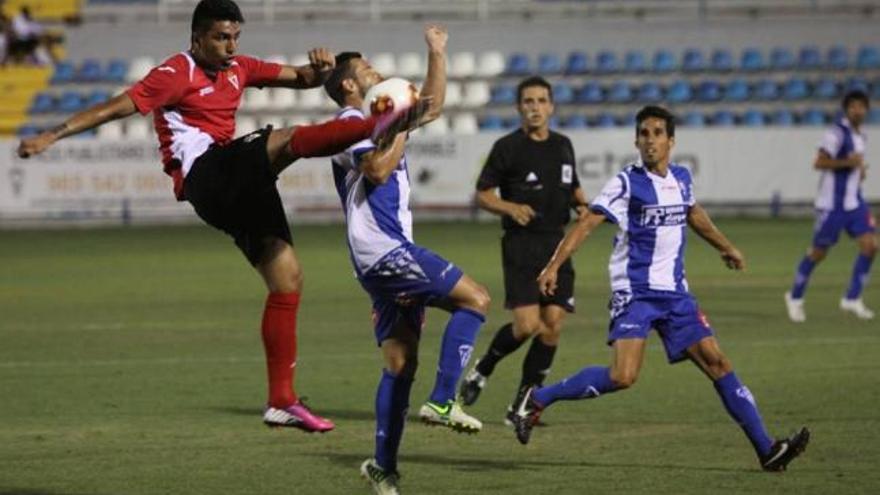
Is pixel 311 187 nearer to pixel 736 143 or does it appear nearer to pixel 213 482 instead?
pixel 736 143

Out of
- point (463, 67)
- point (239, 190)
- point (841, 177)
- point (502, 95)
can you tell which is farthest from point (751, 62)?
point (239, 190)

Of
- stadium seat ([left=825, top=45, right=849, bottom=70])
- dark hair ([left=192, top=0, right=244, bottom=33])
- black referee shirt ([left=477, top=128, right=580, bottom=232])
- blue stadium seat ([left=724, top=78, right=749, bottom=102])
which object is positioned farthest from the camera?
stadium seat ([left=825, top=45, right=849, bottom=70])

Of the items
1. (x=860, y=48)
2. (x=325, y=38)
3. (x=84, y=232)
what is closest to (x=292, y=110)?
(x=325, y=38)

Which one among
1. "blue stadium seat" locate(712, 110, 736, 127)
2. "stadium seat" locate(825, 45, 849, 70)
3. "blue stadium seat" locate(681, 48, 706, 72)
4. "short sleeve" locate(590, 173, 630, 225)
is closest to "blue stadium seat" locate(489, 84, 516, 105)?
"blue stadium seat" locate(681, 48, 706, 72)

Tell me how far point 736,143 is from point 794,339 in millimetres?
18065

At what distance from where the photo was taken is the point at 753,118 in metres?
37.8

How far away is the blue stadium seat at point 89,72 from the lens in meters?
38.6

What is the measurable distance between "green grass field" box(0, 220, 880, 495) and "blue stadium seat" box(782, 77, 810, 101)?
1342cm

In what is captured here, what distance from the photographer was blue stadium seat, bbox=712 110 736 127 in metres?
37.6

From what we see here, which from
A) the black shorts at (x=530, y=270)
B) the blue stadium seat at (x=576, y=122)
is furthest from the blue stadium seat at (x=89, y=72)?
the black shorts at (x=530, y=270)

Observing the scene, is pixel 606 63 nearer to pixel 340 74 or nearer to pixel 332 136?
pixel 340 74

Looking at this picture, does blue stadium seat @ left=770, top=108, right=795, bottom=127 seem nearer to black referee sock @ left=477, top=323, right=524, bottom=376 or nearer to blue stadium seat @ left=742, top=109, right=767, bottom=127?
blue stadium seat @ left=742, top=109, right=767, bottom=127

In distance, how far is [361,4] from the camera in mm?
39688

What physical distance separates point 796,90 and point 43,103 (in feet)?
50.4
